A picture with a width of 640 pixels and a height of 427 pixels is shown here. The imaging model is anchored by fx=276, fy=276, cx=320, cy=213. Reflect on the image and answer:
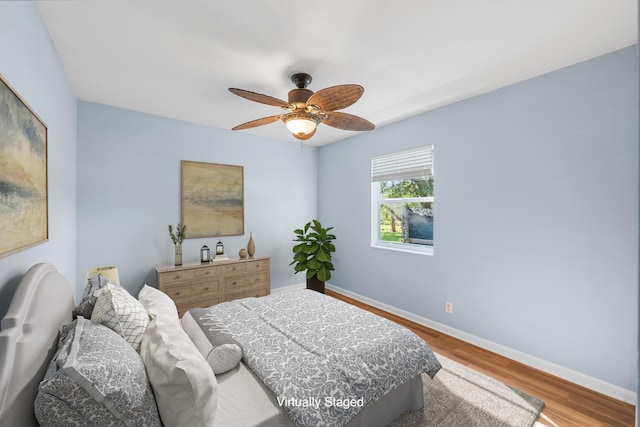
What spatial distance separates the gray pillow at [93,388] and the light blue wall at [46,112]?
0.45 metres

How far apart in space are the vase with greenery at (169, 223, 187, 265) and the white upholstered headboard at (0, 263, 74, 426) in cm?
207

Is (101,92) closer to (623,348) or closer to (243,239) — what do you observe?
(243,239)

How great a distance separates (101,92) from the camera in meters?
2.71

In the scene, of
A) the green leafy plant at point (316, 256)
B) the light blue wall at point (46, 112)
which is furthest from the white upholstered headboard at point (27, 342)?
the green leafy plant at point (316, 256)

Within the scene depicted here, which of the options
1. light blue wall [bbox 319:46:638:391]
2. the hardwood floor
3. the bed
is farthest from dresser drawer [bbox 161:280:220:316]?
the hardwood floor

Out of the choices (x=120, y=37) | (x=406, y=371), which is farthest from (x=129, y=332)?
(x=120, y=37)

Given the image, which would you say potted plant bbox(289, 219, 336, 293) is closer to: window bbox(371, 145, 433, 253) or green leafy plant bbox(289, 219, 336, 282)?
green leafy plant bbox(289, 219, 336, 282)

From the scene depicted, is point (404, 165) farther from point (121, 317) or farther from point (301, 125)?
point (121, 317)

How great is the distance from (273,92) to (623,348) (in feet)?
11.4

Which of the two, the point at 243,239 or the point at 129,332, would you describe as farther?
the point at 243,239

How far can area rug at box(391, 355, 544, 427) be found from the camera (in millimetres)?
1772

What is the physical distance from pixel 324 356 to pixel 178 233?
2.66 m

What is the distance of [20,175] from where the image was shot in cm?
127

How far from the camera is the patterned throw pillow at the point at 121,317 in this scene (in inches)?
52.9
